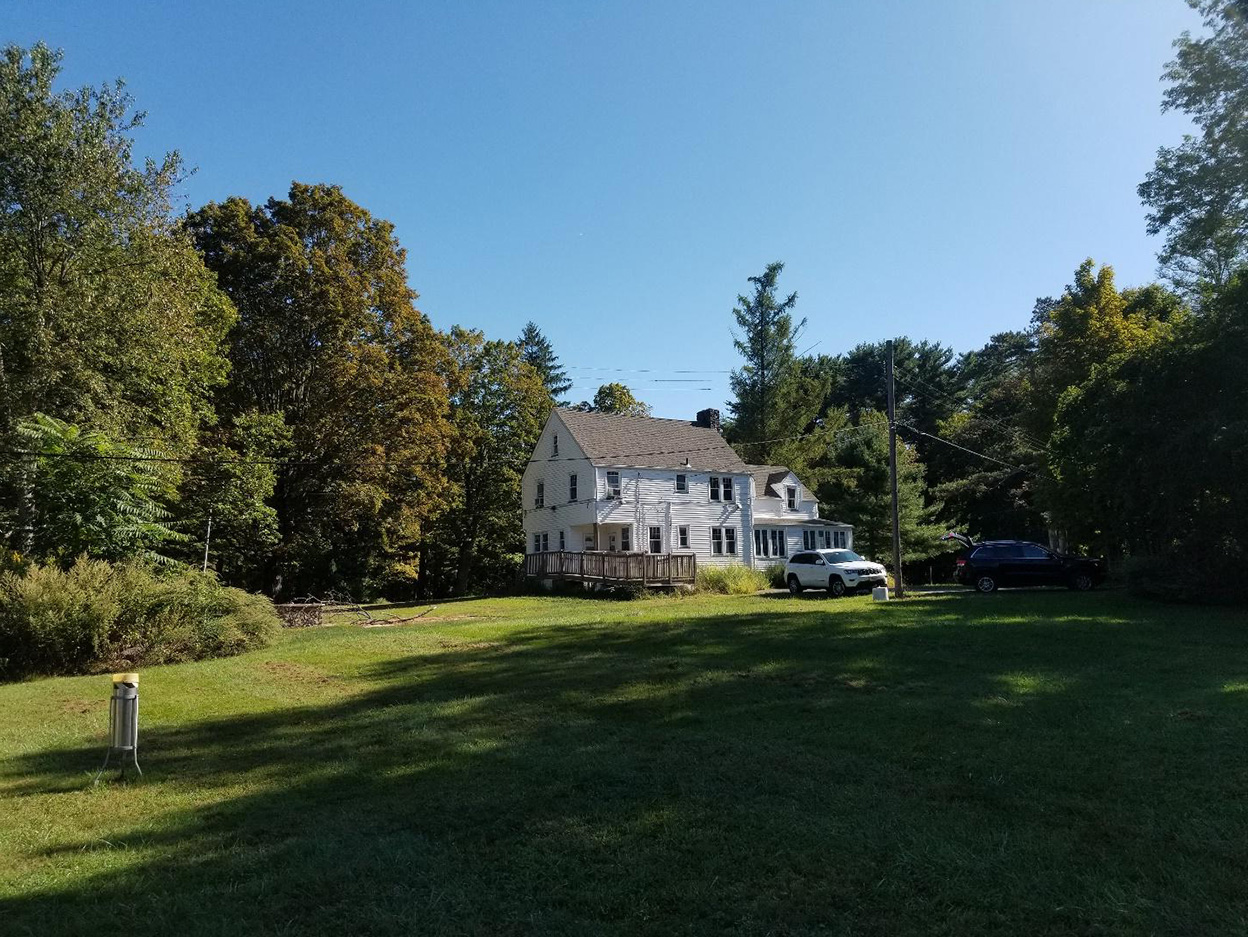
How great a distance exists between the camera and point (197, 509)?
29312mm

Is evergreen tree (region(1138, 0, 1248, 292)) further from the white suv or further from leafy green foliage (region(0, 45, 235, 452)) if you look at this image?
leafy green foliage (region(0, 45, 235, 452))

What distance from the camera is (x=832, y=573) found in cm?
2836

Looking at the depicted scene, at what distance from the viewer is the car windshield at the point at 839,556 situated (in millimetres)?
28812

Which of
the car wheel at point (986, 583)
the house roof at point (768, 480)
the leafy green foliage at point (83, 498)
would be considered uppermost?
the house roof at point (768, 480)

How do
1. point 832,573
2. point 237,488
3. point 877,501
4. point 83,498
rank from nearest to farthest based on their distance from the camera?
1. point 83,498
2. point 832,573
3. point 237,488
4. point 877,501

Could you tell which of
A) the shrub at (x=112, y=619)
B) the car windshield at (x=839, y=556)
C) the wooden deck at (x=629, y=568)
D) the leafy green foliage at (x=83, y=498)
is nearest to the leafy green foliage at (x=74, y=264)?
the leafy green foliage at (x=83, y=498)

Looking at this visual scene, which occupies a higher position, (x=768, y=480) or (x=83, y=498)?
(x=768, y=480)

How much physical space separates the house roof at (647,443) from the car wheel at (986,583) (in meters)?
16.7

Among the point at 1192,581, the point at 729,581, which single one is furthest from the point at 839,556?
the point at 1192,581

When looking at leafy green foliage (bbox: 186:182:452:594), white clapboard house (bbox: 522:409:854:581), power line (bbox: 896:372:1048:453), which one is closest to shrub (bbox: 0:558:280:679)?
leafy green foliage (bbox: 186:182:452:594)

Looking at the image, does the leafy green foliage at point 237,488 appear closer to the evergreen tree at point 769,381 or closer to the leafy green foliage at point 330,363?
the leafy green foliage at point 330,363

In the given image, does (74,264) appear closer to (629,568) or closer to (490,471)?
(629,568)

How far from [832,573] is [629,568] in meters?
8.54

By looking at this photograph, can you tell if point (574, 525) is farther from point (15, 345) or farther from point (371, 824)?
point (371, 824)
